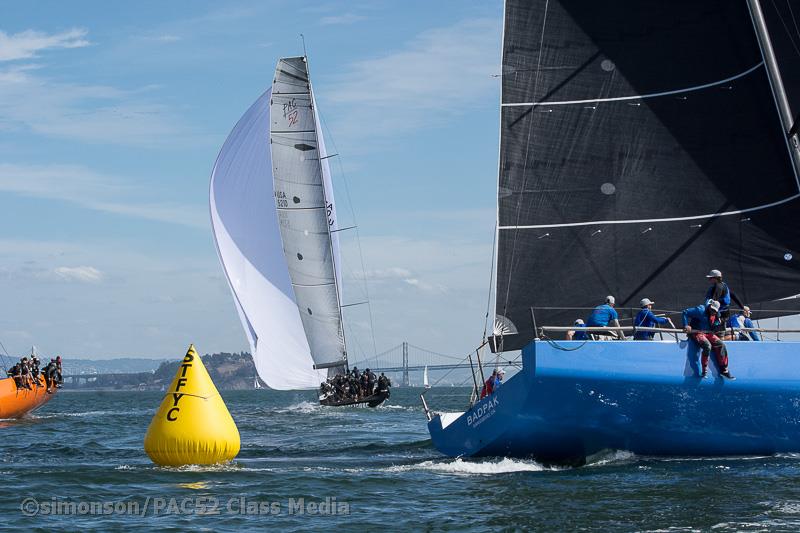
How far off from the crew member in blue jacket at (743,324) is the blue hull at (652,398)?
0.92 m

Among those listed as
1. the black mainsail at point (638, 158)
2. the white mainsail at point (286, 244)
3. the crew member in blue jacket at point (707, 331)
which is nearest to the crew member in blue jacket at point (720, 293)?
the crew member in blue jacket at point (707, 331)

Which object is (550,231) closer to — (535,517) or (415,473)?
(415,473)

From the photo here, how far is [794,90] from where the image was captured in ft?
54.5

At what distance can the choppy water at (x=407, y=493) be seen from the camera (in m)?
11.9

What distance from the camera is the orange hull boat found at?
36.4 meters

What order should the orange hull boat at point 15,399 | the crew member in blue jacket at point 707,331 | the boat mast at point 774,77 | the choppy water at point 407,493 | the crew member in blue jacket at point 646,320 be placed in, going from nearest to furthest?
the choppy water at point 407,493, the crew member in blue jacket at point 707,331, the crew member in blue jacket at point 646,320, the boat mast at point 774,77, the orange hull boat at point 15,399

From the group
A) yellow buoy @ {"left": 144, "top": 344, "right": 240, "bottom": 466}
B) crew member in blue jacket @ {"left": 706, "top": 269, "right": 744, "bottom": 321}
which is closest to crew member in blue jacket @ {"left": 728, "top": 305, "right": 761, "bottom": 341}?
crew member in blue jacket @ {"left": 706, "top": 269, "right": 744, "bottom": 321}

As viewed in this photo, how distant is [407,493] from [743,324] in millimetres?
5374

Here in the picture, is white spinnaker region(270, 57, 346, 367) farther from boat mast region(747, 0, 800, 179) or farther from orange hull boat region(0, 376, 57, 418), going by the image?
boat mast region(747, 0, 800, 179)

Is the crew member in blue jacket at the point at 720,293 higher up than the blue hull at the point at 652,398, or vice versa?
the crew member in blue jacket at the point at 720,293

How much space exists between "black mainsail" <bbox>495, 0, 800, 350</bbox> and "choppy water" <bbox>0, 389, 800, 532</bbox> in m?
2.55

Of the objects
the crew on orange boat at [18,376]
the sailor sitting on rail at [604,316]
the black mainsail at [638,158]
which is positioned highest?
the black mainsail at [638,158]

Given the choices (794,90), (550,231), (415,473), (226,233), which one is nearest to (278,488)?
(415,473)

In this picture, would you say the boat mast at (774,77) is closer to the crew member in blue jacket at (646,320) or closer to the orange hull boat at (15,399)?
the crew member in blue jacket at (646,320)
